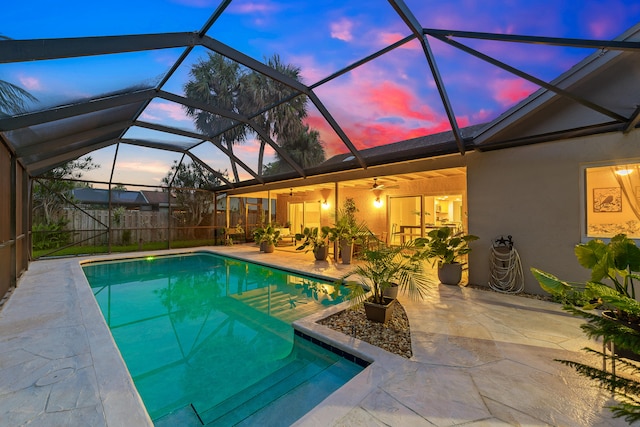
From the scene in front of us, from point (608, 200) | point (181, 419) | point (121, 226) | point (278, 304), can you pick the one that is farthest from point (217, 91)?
point (121, 226)

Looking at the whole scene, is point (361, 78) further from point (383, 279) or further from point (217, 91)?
point (383, 279)

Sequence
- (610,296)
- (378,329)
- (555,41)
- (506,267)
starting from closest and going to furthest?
(610,296), (555,41), (378,329), (506,267)

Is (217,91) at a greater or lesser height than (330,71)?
greater

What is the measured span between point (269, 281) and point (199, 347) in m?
3.57

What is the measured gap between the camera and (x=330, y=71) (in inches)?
229

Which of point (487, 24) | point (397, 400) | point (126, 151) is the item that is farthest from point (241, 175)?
point (397, 400)

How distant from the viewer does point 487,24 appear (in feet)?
13.3

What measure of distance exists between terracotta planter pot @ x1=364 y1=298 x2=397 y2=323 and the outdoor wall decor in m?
4.64

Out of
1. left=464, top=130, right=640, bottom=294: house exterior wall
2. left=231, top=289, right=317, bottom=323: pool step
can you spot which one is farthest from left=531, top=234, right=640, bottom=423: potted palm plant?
left=231, top=289, right=317, bottom=323: pool step

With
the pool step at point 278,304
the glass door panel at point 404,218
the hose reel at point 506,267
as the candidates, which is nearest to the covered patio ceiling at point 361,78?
the hose reel at point 506,267

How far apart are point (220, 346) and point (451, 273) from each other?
4.95 metres

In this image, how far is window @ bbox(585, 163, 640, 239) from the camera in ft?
16.5

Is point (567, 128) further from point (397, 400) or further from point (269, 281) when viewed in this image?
point (269, 281)

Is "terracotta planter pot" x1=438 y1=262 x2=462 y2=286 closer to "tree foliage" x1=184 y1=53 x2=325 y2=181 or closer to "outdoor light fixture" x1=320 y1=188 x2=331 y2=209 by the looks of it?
"tree foliage" x1=184 y1=53 x2=325 y2=181
